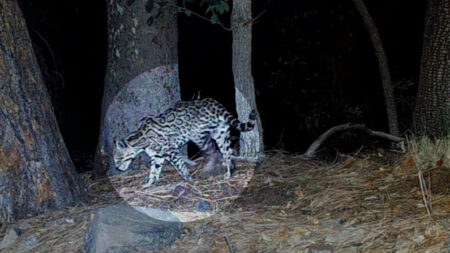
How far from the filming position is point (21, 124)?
202 inches

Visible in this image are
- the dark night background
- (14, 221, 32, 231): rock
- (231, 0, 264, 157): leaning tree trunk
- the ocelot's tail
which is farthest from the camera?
the dark night background

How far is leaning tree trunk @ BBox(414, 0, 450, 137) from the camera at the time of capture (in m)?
6.51

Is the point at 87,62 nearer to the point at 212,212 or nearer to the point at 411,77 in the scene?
the point at 411,77

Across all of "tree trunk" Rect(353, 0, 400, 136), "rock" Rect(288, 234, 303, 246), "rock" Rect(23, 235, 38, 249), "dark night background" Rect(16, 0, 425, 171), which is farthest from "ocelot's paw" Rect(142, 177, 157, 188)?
"dark night background" Rect(16, 0, 425, 171)

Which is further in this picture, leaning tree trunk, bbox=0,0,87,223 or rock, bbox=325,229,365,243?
leaning tree trunk, bbox=0,0,87,223

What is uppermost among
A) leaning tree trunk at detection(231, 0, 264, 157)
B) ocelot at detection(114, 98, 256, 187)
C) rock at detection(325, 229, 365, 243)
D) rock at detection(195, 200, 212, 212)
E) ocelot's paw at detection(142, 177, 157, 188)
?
leaning tree trunk at detection(231, 0, 264, 157)

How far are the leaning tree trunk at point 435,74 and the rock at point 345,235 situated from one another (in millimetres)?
2743

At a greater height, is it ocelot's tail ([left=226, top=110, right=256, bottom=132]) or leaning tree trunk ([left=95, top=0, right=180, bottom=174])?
leaning tree trunk ([left=95, top=0, right=180, bottom=174])

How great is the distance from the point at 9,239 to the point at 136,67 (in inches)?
96.6

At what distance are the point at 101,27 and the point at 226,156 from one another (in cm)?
654

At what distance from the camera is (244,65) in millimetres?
6176

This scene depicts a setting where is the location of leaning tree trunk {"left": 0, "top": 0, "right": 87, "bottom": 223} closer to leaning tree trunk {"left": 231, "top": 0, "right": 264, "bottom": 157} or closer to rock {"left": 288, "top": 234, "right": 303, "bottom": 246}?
leaning tree trunk {"left": 231, "top": 0, "right": 264, "bottom": 157}

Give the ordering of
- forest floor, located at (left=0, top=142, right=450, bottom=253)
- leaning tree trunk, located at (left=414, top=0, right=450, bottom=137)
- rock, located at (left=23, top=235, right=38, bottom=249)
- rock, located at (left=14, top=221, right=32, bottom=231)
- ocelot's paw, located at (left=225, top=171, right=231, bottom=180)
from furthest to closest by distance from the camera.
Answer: leaning tree trunk, located at (left=414, top=0, right=450, bottom=137) < ocelot's paw, located at (left=225, top=171, right=231, bottom=180) < rock, located at (left=14, top=221, right=32, bottom=231) < rock, located at (left=23, top=235, right=38, bottom=249) < forest floor, located at (left=0, top=142, right=450, bottom=253)

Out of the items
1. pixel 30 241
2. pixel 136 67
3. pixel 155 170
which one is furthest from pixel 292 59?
pixel 30 241
